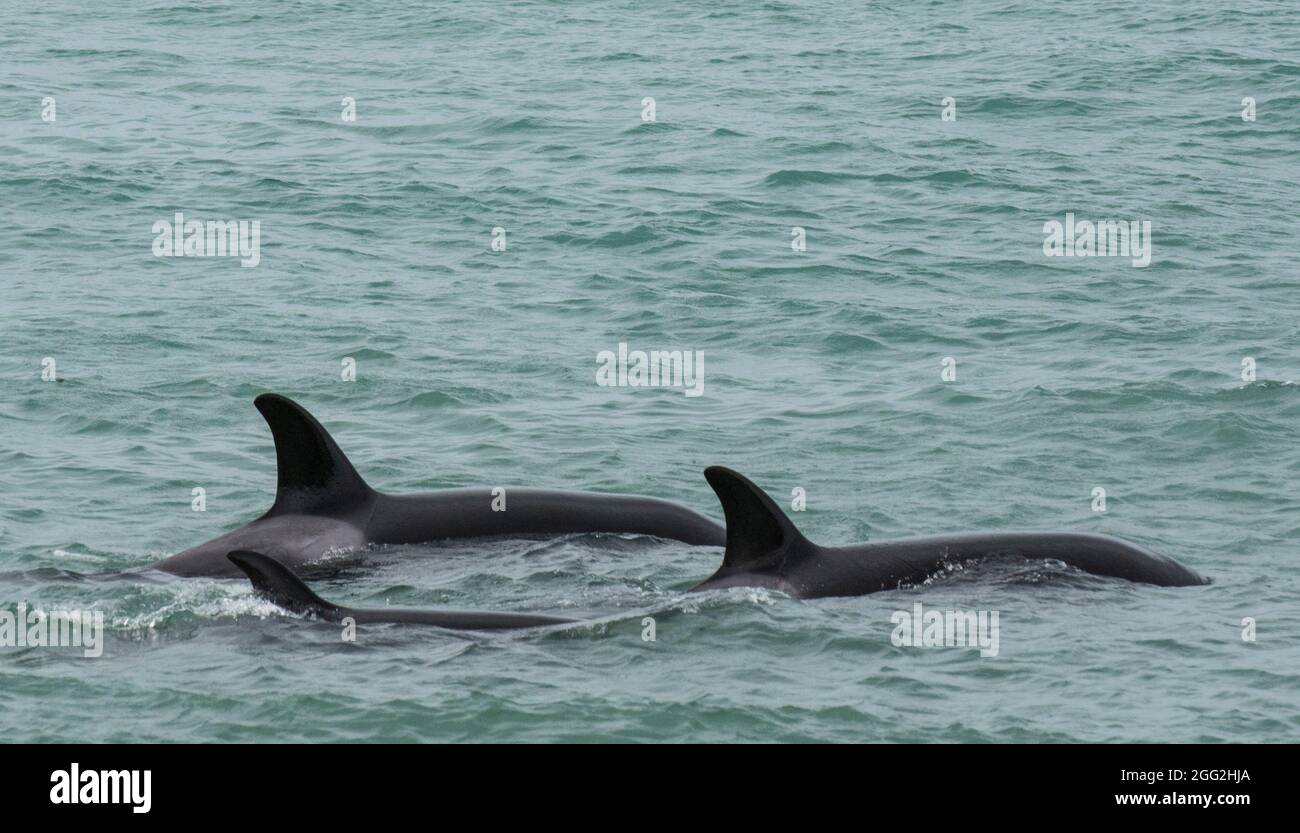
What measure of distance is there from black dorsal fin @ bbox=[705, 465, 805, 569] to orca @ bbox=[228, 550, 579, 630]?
5.27 feet

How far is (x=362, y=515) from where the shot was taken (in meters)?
17.2

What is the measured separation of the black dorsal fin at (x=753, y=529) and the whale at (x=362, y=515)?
7.36 ft

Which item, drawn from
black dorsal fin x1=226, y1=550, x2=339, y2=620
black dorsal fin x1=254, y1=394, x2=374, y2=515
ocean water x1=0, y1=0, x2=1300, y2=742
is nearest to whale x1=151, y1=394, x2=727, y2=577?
black dorsal fin x1=254, y1=394, x2=374, y2=515

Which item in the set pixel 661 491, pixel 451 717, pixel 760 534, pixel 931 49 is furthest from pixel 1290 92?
pixel 451 717

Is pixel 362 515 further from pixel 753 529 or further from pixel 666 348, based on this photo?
pixel 666 348

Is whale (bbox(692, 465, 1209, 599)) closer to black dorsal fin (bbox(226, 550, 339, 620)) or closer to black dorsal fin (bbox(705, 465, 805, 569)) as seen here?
black dorsal fin (bbox(705, 465, 805, 569))

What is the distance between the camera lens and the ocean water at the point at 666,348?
13.2 meters

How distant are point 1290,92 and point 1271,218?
986 centimetres

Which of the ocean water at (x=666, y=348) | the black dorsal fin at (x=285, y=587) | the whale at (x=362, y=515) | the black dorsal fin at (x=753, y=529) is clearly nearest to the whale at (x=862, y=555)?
the black dorsal fin at (x=753, y=529)

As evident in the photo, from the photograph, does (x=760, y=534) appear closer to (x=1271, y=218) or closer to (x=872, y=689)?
(x=872, y=689)

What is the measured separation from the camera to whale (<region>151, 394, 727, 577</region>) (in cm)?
1650

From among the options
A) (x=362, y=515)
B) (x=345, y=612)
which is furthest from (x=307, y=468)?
(x=345, y=612)

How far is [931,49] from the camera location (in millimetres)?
45844

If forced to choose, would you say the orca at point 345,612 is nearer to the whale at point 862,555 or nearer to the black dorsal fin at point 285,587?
the black dorsal fin at point 285,587
